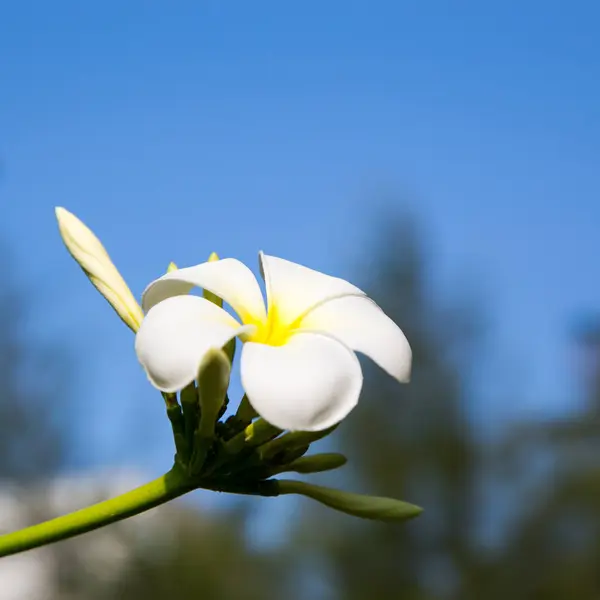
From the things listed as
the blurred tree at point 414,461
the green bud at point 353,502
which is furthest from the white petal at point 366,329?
the blurred tree at point 414,461

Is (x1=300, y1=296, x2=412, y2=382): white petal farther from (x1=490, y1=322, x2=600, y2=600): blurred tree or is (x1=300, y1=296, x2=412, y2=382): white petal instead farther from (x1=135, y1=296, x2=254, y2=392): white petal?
(x1=490, y1=322, x2=600, y2=600): blurred tree

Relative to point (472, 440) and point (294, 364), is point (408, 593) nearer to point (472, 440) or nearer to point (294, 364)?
point (472, 440)

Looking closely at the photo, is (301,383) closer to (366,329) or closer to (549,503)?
(366,329)

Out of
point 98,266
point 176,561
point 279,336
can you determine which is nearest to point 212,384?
point 279,336

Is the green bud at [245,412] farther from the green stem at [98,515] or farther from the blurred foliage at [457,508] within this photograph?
the blurred foliage at [457,508]

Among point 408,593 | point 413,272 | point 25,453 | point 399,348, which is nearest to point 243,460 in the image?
point 399,348

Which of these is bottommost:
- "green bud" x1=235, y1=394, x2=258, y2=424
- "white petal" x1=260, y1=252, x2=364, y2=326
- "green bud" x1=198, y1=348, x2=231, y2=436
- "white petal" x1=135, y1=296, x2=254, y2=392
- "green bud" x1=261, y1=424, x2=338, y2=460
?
"green bud" x1=261, y1=424, x2=338, y2=460

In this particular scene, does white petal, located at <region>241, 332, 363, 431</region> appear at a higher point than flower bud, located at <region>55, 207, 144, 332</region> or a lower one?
lower

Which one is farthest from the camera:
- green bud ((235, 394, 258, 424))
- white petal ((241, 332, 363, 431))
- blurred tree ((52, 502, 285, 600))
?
blurred tree ((52, 502, 285, 600))

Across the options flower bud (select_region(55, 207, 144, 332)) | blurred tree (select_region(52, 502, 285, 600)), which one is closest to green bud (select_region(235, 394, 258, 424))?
flower bud (select_region(55, 207, 144, 332))
